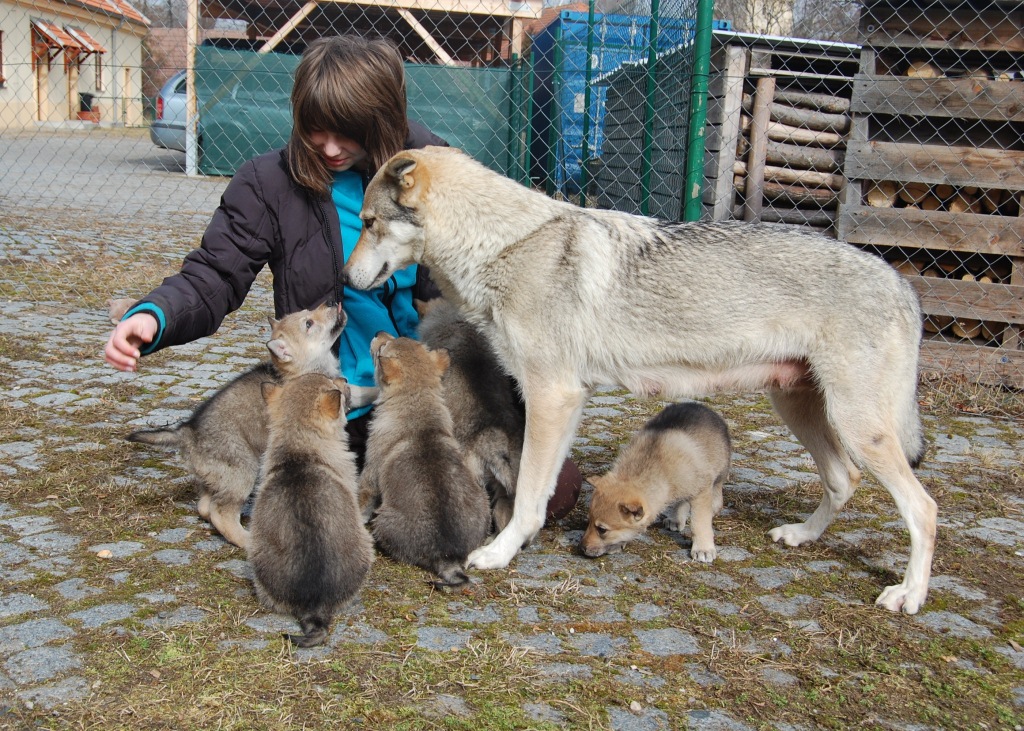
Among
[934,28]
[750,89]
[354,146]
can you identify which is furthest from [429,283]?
[934,28]

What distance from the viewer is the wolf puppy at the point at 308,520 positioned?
3.29 meters

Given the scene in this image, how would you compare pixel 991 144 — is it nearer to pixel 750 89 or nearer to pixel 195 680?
pixel 750 89

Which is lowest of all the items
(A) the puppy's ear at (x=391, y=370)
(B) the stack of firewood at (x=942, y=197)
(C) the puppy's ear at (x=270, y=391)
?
(C) the puppy's ear at (x=270, y=391)

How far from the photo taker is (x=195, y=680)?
9.75 ft

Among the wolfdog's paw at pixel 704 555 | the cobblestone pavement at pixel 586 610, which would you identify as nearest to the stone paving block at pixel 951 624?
the cobblestone pavement at pixel 586 610

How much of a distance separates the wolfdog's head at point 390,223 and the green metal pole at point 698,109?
12.0 ft

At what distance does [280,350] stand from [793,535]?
2733 millimetres

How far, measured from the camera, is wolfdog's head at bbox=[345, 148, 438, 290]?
4.15 meters

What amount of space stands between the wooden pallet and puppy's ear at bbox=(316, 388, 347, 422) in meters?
5.33

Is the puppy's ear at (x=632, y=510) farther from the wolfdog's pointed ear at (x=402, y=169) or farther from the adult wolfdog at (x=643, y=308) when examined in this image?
the wolfdog's pointed ear at (x=402, y=169)

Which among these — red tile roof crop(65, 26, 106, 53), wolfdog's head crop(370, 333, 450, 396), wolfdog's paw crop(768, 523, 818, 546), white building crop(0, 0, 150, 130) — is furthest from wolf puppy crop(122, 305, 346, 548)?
red tile roof crop(65, 26, 106, 53)

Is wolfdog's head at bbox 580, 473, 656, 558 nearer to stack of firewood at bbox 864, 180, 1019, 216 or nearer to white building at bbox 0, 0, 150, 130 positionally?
stack of firewood at bbox 864, 180, 1019, 216

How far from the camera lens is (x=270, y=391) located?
13.0 feet

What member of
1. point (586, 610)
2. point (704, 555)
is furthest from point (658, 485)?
point (586, 610)
